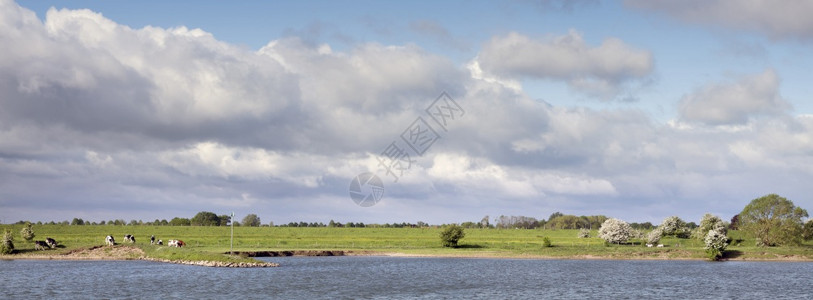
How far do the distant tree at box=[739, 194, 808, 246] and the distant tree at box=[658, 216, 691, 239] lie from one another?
13.8m

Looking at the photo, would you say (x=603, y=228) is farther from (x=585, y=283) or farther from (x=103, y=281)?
(x=103, y=281)

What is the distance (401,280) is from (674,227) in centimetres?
8555

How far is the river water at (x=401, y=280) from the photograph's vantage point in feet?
196

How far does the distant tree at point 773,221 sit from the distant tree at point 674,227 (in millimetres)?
13836

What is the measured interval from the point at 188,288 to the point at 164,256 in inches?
1382

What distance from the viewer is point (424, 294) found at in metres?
60.4

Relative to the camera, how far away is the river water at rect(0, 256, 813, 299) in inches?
2356

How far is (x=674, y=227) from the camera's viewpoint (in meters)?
138

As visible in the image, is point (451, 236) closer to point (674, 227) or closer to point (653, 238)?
point (653, 238)

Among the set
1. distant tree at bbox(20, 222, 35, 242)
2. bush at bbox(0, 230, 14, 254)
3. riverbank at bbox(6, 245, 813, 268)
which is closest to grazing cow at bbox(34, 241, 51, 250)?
riverbank at bbox(6, 245, 813, 268)

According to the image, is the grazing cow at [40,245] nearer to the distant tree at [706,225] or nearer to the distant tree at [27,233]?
the distant tree at [27,233]

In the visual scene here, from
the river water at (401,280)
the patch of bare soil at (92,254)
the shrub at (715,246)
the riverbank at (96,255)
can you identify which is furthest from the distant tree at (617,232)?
the patch of bare soil at (92,254)

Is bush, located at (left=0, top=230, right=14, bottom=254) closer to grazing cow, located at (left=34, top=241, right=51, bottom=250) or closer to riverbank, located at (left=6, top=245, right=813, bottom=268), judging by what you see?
riverbank, located at (left=6, top=245, right=813, bottom=268)

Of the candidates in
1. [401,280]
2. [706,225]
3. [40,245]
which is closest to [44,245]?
[40,245]
